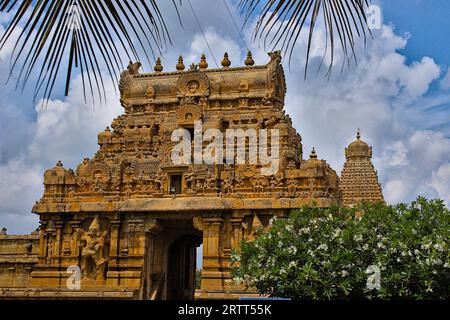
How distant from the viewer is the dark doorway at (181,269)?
26.3m

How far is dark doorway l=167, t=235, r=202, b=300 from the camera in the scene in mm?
26297

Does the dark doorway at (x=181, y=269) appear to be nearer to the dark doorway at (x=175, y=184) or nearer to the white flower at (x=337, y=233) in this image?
the dark doorway at (x=175, y=184)

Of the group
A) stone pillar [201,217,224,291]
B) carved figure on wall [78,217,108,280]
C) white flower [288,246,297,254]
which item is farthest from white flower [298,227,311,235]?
carved figure on wall [78,217,108,280]

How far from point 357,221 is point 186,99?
12.0 meters

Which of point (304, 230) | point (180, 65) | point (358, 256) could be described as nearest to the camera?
point (358, 256)

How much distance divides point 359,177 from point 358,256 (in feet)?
75.1

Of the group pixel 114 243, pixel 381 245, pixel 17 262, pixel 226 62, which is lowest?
pixel 381 245

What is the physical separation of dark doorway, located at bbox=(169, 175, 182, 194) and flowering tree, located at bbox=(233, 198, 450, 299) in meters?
7.82

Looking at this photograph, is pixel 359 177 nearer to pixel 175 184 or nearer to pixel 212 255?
pixel 175 184

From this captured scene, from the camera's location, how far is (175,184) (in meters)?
23.8

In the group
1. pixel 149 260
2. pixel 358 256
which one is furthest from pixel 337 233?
pixel 149 260

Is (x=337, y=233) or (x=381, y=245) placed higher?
(x=337, y=233)
